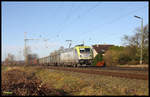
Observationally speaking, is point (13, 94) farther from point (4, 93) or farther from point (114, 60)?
point (114, 60)

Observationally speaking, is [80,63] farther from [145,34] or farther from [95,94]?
[95,94]

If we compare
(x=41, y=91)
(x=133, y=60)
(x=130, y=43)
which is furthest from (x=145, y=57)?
(x=41, y=91)

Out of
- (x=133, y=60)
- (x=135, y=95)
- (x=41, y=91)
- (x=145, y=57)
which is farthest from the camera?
(x=133, y=60)

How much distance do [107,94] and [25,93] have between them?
3.28m

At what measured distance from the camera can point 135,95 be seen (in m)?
7.75

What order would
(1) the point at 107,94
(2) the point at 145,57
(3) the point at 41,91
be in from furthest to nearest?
(2) the point at 145,57 → (3) the point at 41,91 → (1) the point at 107,94

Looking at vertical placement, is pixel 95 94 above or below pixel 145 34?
below

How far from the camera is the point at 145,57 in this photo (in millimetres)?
37656

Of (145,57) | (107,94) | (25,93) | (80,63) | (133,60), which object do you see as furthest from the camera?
(133,60)

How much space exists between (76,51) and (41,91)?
834 inches

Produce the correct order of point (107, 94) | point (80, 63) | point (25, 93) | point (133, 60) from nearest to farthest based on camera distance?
point (107, 94) → point (25, 93) → point (80, 63) → point (133, 60)

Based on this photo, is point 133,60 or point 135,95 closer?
point 135,95

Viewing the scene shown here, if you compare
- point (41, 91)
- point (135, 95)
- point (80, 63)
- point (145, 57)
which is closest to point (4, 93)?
point (41, 91)

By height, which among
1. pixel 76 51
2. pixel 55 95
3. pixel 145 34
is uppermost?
pixel 145 34
